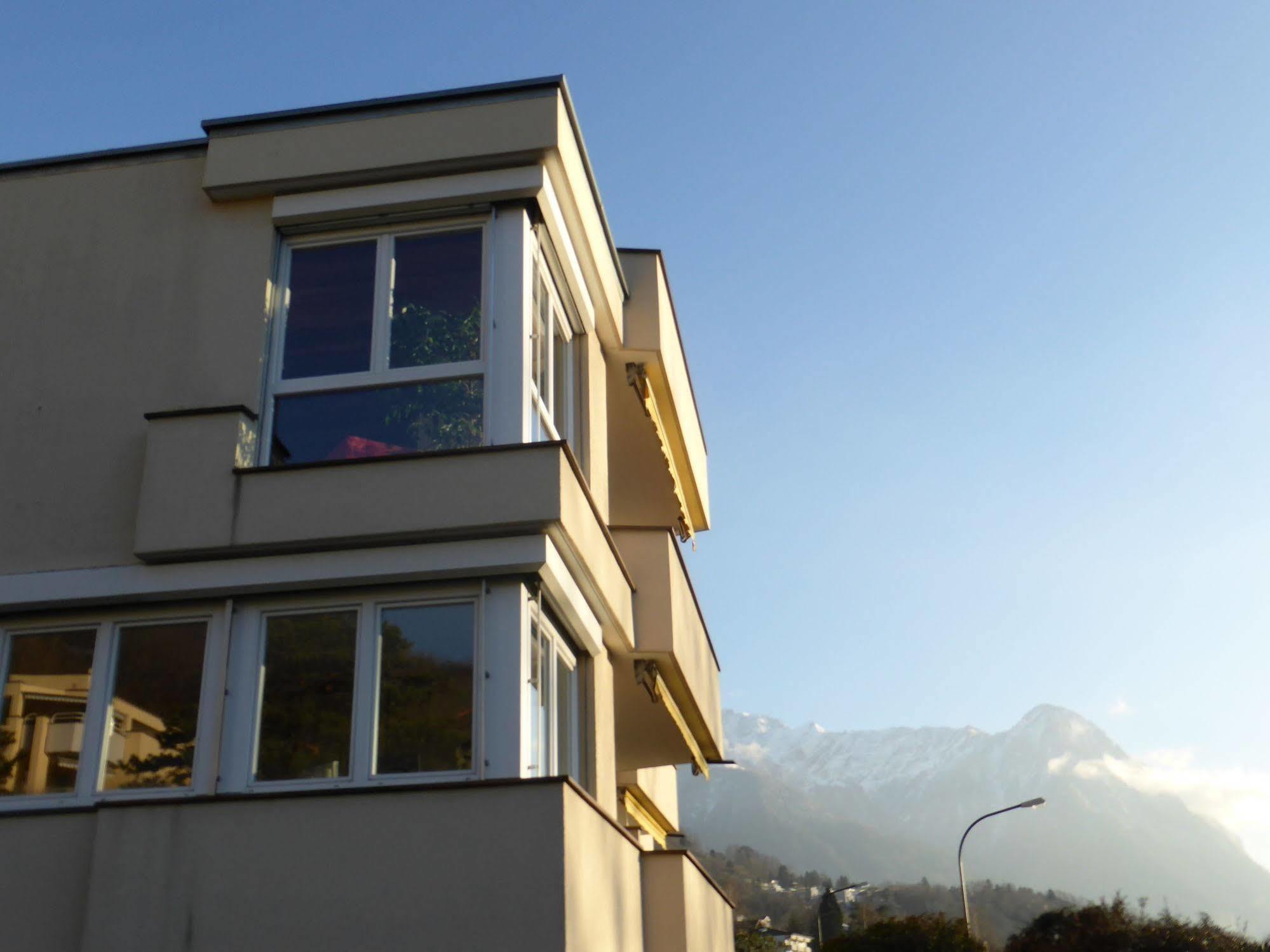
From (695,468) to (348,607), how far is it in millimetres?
6906

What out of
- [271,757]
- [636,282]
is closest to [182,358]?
[271,757]

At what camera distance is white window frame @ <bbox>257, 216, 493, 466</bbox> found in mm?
9352

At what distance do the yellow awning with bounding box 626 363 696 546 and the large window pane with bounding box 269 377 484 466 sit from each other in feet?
11.0

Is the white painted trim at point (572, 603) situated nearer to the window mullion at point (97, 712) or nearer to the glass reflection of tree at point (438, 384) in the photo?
the glass reflection of tree at point (438, 384)

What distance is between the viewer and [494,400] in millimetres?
9188

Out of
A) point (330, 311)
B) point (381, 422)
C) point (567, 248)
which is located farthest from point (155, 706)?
point (567, 248)

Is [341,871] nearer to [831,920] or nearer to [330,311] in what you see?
[330,311]

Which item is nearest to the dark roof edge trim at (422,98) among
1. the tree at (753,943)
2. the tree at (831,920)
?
the tree at (753,943)

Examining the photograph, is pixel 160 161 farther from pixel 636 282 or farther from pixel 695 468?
pixel 695 468

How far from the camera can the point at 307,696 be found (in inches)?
339

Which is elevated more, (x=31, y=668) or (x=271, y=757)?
(x=31, y=668)

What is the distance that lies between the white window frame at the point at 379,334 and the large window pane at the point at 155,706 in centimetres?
129

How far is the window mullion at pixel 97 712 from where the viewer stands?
8711 millimetres

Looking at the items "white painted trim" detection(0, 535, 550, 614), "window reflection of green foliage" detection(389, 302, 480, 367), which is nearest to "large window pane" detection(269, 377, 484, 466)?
"window reflection of green foliage" detection(389, 302, 480, 367)
